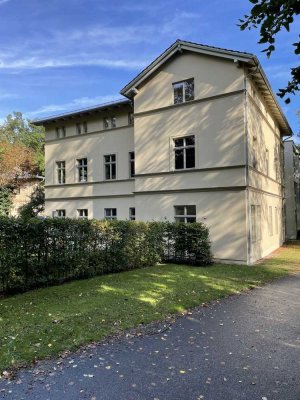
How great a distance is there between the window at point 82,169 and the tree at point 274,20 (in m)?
19.2

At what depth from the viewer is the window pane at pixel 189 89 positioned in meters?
16.0

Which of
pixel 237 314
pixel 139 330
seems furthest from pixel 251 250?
pixel 139 330

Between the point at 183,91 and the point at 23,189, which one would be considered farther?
the point at 23,189

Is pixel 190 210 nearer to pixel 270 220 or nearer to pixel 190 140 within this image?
pixel 190 140

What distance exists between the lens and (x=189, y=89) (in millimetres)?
16156

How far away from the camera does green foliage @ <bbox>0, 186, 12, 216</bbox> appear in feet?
107

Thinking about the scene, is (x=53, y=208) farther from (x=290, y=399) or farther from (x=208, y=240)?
(x=290, y=399)

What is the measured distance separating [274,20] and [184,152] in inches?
506

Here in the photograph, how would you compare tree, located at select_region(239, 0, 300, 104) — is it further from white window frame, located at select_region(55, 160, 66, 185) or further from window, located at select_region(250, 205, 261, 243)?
white window frame, located at select_region(55, 160, 66, 185)

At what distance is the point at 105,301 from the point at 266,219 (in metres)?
13.0

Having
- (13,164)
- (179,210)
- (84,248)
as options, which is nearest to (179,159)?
(179,210)

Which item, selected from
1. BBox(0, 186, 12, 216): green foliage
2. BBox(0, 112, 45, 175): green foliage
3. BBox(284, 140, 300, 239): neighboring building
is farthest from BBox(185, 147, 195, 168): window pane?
BBox(0, 112, 45, 175): green foliage

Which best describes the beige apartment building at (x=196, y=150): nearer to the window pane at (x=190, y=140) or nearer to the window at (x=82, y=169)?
the window pane at (x=190, y=140)

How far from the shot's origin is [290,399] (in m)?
3.69
